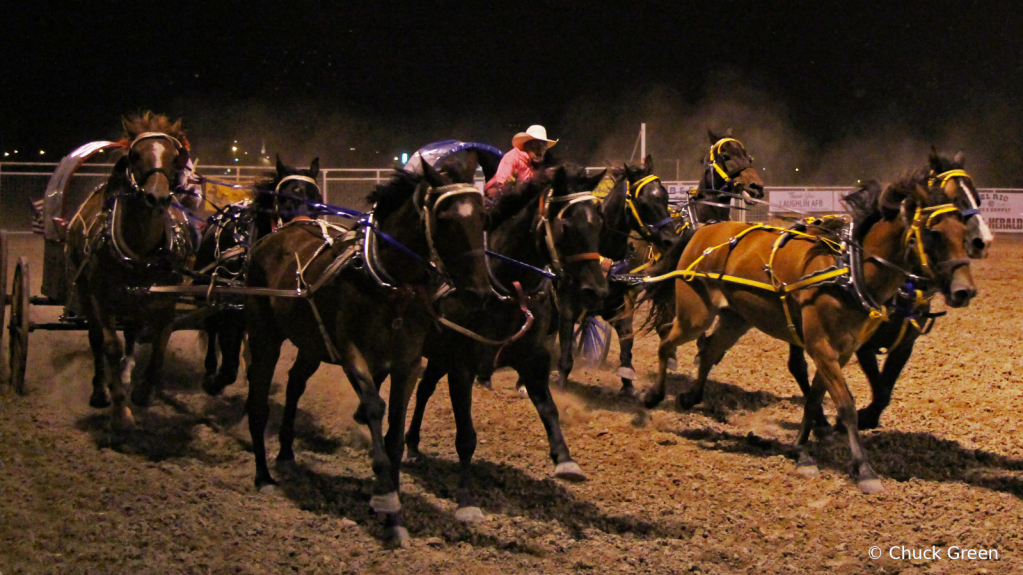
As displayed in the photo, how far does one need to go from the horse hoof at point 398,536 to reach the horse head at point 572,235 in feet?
5.73

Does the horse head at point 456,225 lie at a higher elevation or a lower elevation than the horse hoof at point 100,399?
higher

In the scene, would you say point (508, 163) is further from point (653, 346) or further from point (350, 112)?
point (350, 112)

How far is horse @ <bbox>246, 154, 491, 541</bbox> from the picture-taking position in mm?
4688

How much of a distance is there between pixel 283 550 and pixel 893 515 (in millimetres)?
3344

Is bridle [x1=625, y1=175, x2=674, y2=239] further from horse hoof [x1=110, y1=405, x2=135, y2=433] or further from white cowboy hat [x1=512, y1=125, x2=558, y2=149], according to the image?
horse hoof [x1=110, y1=405, x2=135, y2=433]

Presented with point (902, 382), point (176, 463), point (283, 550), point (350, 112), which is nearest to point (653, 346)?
point (902, 382)

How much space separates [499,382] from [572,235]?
391 cm

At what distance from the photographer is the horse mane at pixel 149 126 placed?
6891mm

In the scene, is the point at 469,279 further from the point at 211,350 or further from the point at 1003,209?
the point at 1003,209

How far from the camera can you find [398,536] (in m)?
4.68

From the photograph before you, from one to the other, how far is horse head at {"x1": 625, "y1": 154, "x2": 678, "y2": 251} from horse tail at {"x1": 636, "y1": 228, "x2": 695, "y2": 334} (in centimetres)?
17

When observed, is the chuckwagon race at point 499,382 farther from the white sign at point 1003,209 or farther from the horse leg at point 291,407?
the white sign at point 1003,209

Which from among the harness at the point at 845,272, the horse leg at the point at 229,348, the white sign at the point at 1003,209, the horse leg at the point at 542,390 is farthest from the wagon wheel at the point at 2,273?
the white sign at the point at 1003,209

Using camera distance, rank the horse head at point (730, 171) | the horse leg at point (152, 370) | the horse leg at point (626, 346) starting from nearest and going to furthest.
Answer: the horse leg at point (152, 370) → the horse head at point (730, 171) → the horse leg at point (626, 346)
